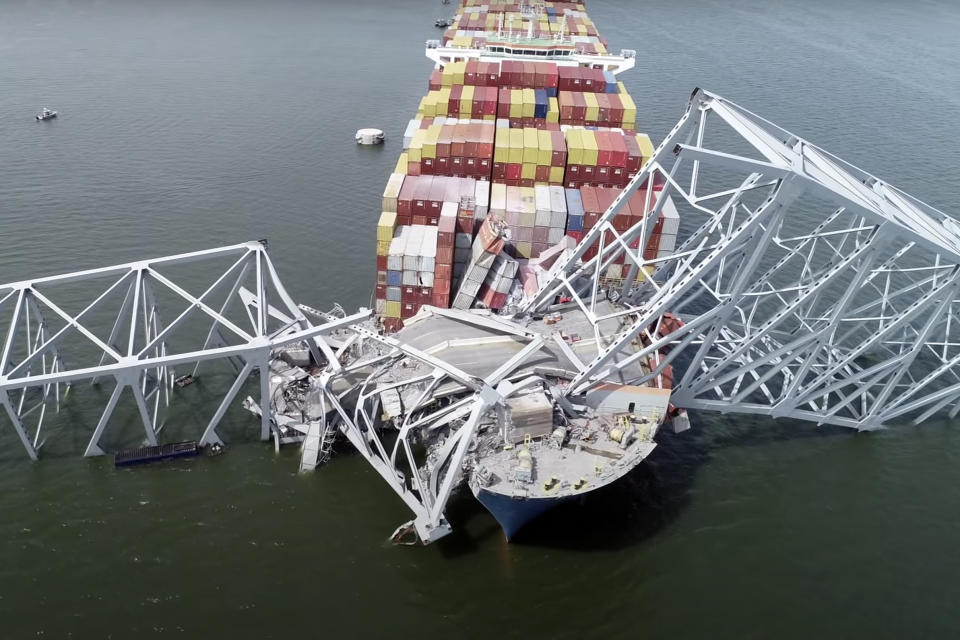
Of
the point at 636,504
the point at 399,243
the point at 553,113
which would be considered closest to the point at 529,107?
the point at 553,113

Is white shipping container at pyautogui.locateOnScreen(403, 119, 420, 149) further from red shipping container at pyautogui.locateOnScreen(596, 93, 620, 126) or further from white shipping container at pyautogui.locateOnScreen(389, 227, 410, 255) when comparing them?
red shipping container at pyautogui.locateOnScreen(596, 93, 620, 126)

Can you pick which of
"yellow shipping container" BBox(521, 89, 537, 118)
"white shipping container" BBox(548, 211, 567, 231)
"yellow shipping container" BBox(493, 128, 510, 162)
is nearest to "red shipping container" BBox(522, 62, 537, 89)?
"yellow shipping container" BBox(521, 89, 537, 118)

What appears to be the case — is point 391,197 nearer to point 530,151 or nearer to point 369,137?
point 530,151

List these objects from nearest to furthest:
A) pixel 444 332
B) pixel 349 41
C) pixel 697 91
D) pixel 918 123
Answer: pixel 697 91 → pixel 444 332 → pixel 918 123 → pixel 349 41

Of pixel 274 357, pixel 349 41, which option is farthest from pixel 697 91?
pixel 349 41

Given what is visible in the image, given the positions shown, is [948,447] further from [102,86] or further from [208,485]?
[102,86]

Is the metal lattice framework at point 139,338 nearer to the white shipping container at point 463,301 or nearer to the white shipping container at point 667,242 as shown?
the white shipping container at point 463,301
